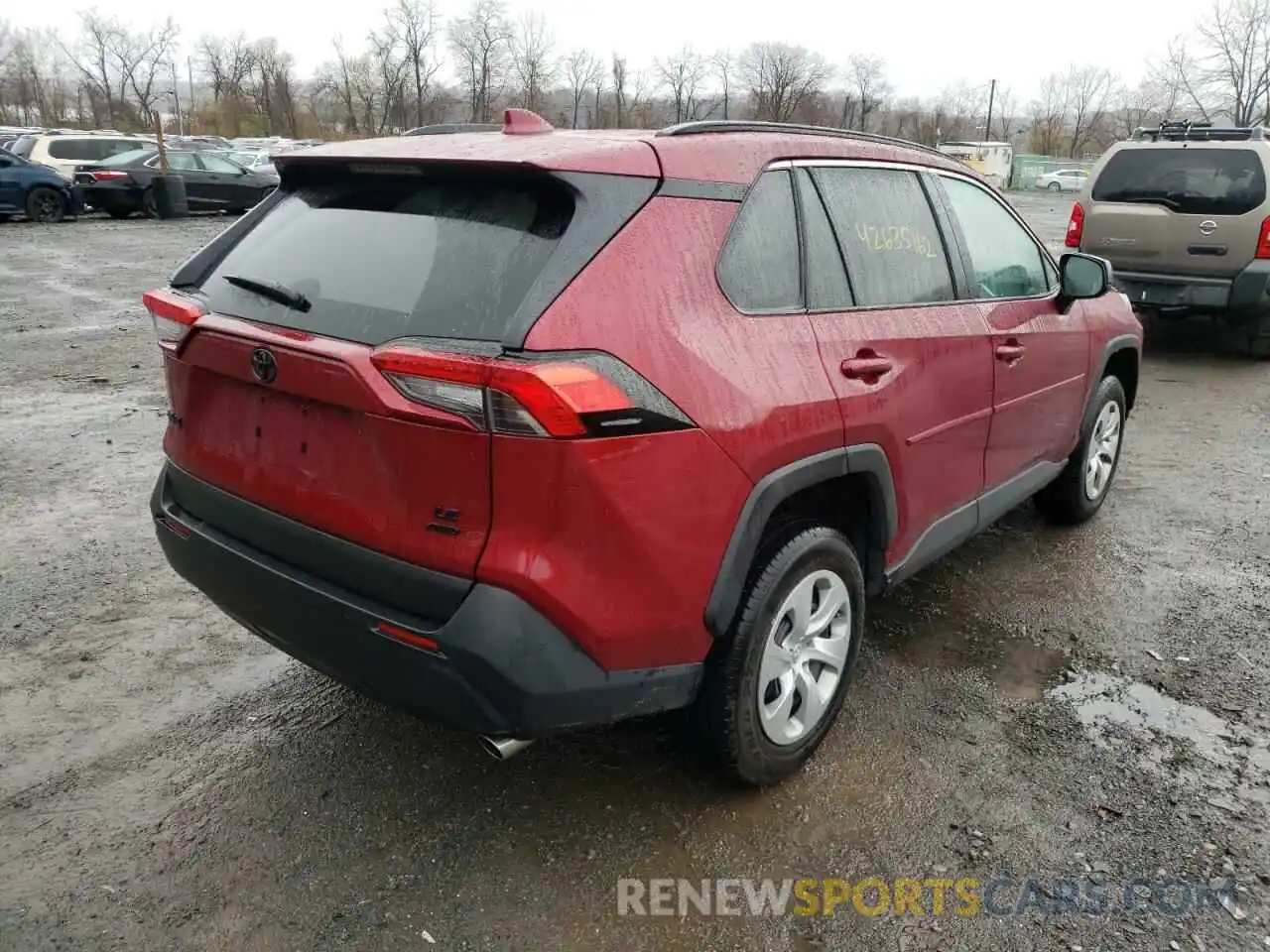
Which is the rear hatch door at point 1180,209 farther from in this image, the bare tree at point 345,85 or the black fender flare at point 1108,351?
the bare tree at point 345,85

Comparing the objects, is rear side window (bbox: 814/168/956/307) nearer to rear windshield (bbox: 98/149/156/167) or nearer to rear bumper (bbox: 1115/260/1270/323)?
rear bumper (bbox: 1115/260/1270/323)

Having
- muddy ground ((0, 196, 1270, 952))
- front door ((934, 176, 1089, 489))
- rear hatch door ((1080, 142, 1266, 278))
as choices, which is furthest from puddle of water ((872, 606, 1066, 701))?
rear hatch door ((1080, 142, 1266, 278))

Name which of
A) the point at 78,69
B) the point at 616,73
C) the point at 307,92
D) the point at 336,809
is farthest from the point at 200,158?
the point at 78,69

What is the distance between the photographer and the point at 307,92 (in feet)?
228

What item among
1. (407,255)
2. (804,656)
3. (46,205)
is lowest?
(804,656)

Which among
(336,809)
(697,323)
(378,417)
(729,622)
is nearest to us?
(378,417)

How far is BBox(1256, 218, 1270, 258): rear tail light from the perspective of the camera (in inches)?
316

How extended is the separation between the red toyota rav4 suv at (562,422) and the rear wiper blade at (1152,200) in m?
6.81

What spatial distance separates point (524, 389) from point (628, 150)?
720 mm

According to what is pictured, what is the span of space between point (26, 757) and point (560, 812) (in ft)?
5.45

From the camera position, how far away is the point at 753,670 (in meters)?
2.52

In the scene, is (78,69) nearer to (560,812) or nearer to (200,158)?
(200,158)

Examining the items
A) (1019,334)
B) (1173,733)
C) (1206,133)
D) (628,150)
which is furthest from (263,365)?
(1206,133)

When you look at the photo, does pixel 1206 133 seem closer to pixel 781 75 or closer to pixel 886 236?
pixel 886 236
